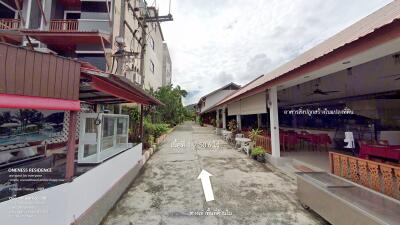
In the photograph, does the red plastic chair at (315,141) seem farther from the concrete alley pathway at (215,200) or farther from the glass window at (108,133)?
the glass window at (108,133)

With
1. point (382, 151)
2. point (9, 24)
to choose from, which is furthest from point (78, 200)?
point (9, 24)

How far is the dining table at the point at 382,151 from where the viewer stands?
5.03 metres

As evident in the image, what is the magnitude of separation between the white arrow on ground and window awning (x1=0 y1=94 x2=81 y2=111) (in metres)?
3.57

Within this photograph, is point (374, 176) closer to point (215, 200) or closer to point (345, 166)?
point (345, 166)

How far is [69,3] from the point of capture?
1217 cm

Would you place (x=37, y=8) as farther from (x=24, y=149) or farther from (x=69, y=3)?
(x=24, y=149)

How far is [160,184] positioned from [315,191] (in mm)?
3979

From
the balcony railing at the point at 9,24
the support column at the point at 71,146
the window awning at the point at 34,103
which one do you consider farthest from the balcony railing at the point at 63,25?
the window awning at the point at 34,103

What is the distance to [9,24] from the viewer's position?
34.2ft

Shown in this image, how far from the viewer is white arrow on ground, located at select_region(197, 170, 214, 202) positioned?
4.95m

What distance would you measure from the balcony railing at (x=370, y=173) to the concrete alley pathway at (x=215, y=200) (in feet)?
4.14

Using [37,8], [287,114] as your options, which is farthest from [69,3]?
[287,114]

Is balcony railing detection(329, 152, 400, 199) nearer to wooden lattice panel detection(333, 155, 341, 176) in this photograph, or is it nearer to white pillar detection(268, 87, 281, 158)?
wooden lattice panel detection(333, 155, 341, 176)

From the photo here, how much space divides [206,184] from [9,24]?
13.1 meters
